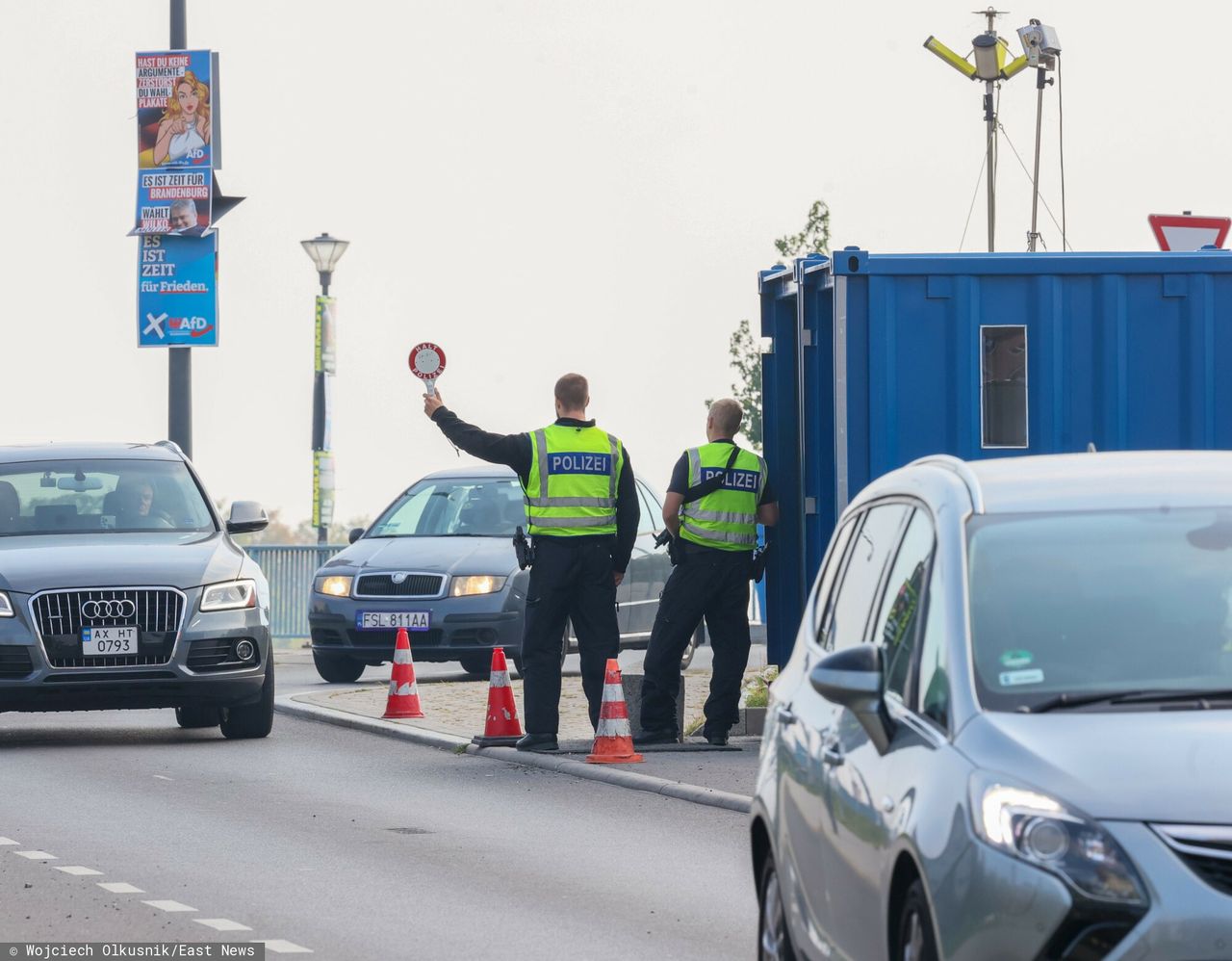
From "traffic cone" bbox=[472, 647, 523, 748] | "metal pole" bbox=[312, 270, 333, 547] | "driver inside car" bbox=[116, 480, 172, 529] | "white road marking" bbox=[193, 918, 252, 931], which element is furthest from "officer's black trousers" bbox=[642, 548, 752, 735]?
"metal pole" bbox=[312, 270, 333, 547]

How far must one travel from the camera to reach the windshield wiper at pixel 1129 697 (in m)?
5.46

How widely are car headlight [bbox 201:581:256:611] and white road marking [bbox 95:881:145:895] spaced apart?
6236mm

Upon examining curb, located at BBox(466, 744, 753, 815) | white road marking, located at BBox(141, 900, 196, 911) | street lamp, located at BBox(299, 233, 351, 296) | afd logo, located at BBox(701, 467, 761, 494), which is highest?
street lamp, located at BBox(299, 233, 351, 296)

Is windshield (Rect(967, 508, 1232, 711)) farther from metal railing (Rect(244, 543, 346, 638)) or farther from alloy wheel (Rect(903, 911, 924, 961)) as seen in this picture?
metal railing (Rect(244, 543, 346, 638))

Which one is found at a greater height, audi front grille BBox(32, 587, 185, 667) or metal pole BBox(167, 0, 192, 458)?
metal pole BBox(167, 0, 192, 458)

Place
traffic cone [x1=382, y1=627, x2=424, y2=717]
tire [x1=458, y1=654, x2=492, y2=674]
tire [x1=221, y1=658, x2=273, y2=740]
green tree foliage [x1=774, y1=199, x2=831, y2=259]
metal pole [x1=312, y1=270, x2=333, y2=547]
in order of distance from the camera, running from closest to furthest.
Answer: tire [x1=221, y1=658, x2=273, y2=740] → traffic cone [x1=382, y1=627, x2=424, y2=717] → tire [x1=458, y1=654, x2=492, y2=674] → metal pole [x1=312, y1=270, x2=333, y2=547] → green tree foliage [x1=774, y1=199, x2=831, y2=259]

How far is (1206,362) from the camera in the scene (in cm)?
1402

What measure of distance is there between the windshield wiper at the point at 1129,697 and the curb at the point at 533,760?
261 inches

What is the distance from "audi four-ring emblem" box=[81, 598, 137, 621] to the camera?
1564 centimetres

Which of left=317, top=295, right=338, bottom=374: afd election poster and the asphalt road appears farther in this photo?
left=317, top=295, right=338, bottom=374: afd election poster

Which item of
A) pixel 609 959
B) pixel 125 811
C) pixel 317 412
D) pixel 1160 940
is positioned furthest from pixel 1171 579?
pixel 317 412

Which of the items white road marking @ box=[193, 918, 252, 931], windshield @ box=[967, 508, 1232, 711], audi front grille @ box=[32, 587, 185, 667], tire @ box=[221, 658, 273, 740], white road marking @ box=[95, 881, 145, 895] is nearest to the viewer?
windshield @ box=[967, 508, 1232, 711]

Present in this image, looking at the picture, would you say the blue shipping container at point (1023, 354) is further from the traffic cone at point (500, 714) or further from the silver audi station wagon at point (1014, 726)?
the silver audi station wagon at point (1014, 726)

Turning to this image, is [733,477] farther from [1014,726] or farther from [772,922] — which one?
[1014,726]
